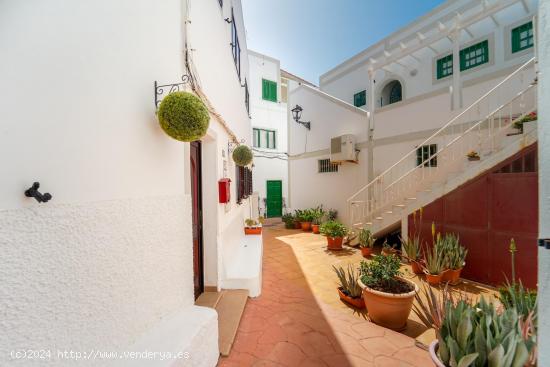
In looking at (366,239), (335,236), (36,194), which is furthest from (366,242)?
(36,194)

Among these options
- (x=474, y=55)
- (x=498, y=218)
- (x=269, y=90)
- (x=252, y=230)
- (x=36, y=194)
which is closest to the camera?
(x=36, y=194)

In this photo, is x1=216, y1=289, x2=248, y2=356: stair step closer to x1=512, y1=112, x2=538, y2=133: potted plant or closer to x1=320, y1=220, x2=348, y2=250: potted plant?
x1=320, y1=220, x2=348, y2=250: potted plant

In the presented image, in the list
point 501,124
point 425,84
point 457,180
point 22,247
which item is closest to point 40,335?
point 22,247

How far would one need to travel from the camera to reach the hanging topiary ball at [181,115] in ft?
6.73

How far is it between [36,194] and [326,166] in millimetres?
11342

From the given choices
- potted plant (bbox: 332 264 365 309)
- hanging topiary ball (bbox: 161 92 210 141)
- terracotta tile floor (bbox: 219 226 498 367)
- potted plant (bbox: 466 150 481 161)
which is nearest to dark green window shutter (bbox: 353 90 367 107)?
potted plant (bbox: 466 150 481 161)

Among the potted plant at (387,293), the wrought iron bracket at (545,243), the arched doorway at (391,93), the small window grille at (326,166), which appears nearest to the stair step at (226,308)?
the potted plant at (387,293)

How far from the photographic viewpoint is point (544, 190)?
1.10 meters

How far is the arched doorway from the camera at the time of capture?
36.6ft

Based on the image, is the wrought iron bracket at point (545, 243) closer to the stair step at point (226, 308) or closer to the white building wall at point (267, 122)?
the stair step at point (226, 308)

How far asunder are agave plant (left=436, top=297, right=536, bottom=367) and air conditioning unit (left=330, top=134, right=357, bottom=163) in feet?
26.5

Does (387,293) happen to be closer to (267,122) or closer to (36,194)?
(36,194)

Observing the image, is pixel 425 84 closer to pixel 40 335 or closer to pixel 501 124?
pixel 501 124

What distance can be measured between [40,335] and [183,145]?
200 centimetres
